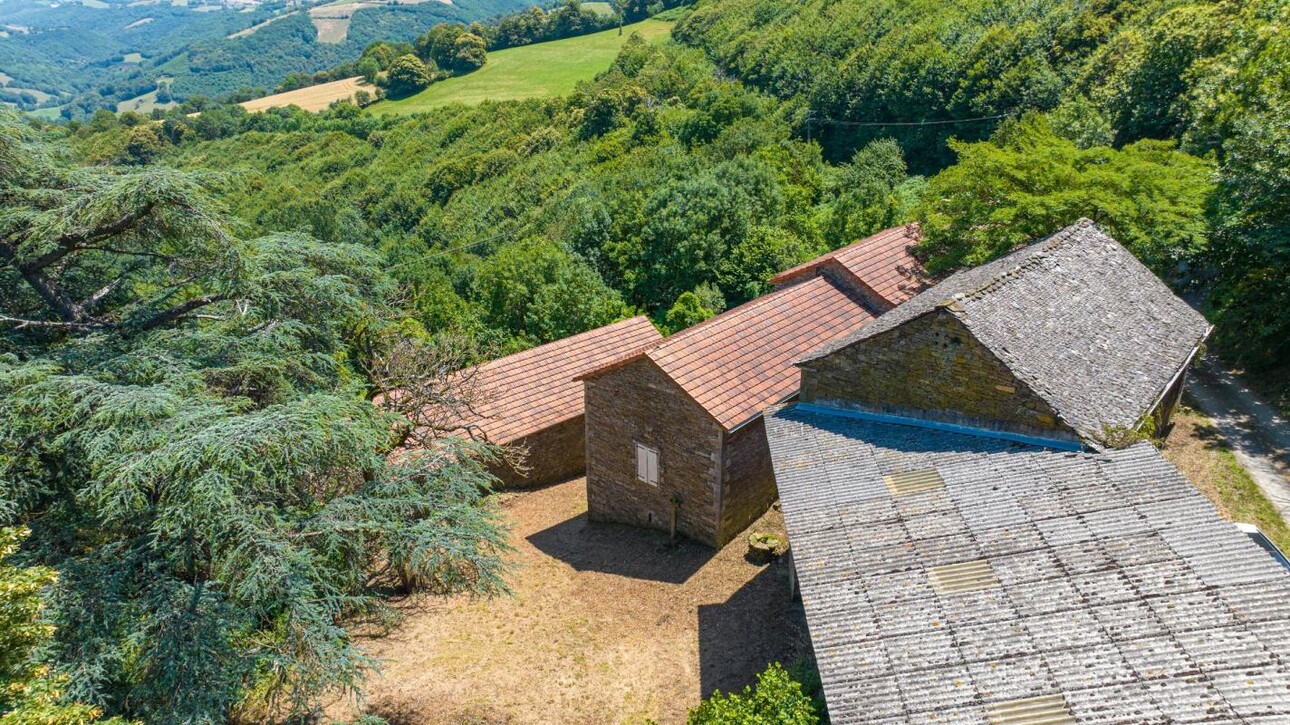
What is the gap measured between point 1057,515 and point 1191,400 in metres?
15.5

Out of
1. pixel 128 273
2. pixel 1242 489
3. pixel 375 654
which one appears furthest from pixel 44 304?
pixel 1242 489

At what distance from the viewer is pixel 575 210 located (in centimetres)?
4259

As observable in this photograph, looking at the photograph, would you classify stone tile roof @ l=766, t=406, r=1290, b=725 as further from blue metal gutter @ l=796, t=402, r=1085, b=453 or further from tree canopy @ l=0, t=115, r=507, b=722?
tree canopy @ l=0, t=115, r=507, b=722

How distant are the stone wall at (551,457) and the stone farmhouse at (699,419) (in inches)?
125

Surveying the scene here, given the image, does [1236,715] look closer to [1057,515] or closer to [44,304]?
[1057,515]

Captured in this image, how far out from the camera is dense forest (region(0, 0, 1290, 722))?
38.6 feet

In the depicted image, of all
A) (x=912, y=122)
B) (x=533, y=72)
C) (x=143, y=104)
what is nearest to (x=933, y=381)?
(x=912, y=122)

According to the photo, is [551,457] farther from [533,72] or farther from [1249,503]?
[533,72]

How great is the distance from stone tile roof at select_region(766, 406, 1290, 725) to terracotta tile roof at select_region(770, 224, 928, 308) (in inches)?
434

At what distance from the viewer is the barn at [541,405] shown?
2503 cm

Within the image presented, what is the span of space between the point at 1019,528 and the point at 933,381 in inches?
178

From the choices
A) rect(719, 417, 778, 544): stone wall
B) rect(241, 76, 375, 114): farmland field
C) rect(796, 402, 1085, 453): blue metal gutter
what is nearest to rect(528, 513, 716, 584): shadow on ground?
rect(719, 417, 778, 544): stone wall

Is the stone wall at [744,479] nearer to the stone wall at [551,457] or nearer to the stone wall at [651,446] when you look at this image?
the stone wall at [651,446]

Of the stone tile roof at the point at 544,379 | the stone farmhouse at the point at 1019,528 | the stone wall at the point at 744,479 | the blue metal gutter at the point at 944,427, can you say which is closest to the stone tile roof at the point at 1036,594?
the stone farmhouse at the point at 1019,528
